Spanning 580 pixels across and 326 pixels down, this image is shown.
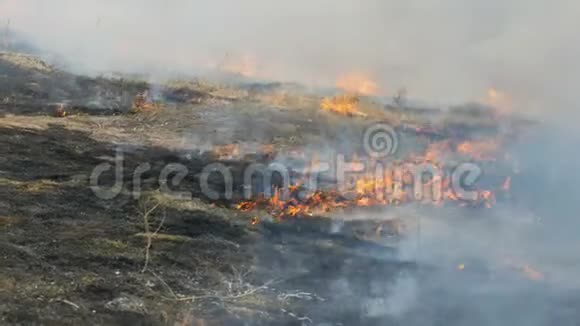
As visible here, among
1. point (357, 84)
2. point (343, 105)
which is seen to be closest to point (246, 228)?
point (343, 105)

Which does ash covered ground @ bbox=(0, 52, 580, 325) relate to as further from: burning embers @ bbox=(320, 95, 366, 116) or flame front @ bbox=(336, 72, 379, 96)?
flame front @ bbox=(336, 72, 379, 96)

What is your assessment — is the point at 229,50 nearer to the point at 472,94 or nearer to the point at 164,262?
the point at 472,94

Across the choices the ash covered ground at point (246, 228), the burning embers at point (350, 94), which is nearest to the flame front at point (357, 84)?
the burning embers at point (350, 94)

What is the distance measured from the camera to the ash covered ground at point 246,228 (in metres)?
10.8

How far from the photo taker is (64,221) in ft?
42.6

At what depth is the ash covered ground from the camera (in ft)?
35.3

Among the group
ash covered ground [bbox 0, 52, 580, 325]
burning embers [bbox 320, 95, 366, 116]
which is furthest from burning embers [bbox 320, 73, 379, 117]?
ash covered ground [bbox 0, 52, 580, 325]

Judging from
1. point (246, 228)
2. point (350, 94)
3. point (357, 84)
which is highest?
point (357, 84)

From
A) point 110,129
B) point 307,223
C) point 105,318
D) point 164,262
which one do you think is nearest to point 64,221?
point 164,262

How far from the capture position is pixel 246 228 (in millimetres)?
14453

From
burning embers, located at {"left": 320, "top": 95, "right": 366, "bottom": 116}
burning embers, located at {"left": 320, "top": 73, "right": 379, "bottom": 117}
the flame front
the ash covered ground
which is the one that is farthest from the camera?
the flame front

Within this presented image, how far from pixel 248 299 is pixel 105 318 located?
2623 millimetres

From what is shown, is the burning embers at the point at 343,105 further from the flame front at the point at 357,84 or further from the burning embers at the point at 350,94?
the flame front at the point at 357,84

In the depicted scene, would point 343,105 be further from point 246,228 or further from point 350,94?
point 246,228
